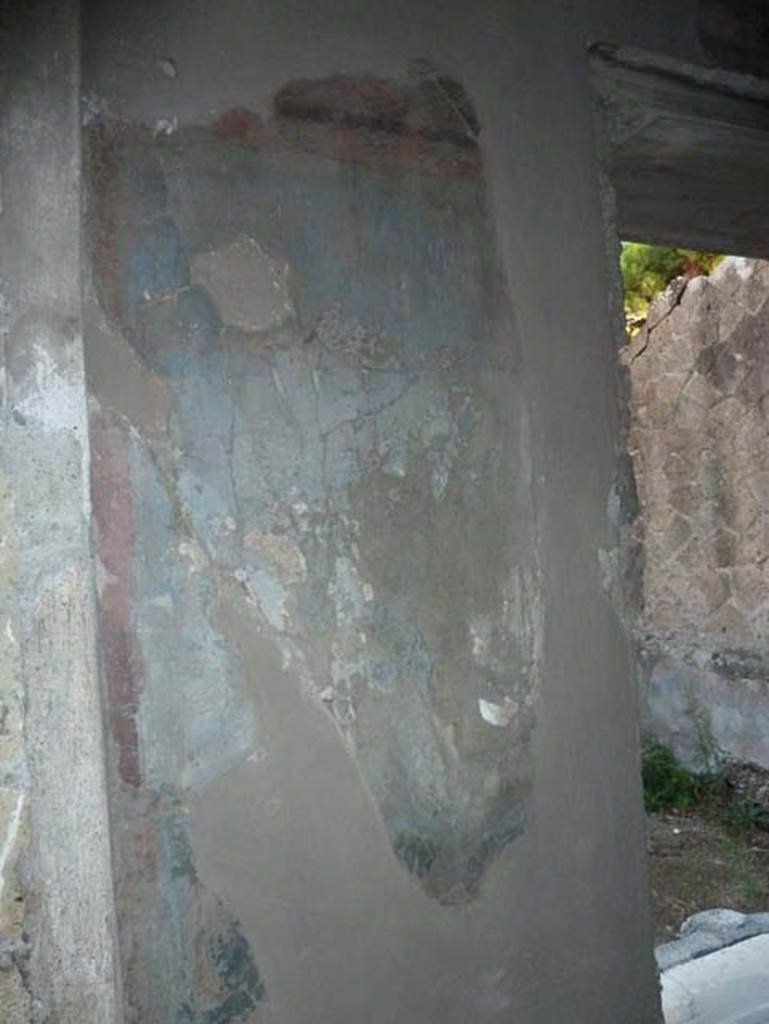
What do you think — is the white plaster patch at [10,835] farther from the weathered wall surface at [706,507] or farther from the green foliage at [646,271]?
the green foliage at [646,271]

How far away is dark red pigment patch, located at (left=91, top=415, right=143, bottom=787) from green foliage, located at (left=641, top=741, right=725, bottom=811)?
307 cm

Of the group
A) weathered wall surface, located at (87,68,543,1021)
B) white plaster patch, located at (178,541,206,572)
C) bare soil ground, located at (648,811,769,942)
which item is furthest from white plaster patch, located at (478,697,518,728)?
bare soil ground, located at (648,811,769,942)

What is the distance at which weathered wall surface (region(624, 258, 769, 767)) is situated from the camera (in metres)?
4.02

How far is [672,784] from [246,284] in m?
3.37

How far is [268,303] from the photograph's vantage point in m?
1.34

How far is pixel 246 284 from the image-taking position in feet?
4.35

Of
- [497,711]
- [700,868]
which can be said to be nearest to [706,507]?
[700,868]

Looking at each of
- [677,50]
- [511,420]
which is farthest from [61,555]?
[677,50]

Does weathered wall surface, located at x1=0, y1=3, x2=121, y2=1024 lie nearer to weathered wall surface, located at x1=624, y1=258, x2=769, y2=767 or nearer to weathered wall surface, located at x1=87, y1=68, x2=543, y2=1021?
weathered wall surface, located at x1=87, y1=68, x2=543, y2=1021

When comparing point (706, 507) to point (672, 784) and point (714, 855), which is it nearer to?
point (672, 784)

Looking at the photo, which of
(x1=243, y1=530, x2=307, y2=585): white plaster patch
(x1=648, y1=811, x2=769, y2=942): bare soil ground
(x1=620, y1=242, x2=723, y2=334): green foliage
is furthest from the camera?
(x1=620, y1=242, x2=723, y2=334): green foliage

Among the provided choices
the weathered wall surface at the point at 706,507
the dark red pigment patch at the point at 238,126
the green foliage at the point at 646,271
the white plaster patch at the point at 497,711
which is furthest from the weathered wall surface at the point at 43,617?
the green foliage at the point at 646,271

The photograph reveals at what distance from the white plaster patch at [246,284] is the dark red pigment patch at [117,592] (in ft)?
0.68

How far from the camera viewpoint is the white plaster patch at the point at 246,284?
1.31m
